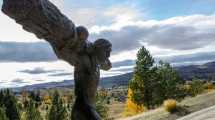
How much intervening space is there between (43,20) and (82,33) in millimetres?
1268

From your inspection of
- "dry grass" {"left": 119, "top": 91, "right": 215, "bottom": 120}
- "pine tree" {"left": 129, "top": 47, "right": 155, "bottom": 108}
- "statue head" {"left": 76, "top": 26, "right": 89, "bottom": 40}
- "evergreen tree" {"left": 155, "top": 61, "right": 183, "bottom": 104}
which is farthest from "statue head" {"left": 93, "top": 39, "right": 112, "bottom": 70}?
"evergreen tree" {"left": 155, "top": 61, "right": 183, "bottom": 104}

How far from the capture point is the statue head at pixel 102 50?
878 cm

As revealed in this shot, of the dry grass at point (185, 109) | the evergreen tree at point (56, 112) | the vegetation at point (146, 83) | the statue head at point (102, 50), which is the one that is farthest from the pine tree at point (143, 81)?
the statue head at point (102, 50)

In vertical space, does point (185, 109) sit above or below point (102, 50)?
below

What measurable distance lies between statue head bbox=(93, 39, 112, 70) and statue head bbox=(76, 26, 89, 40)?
0.33 metres

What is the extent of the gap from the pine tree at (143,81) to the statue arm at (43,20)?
209ft

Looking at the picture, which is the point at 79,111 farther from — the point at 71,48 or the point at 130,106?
the point at 130,106

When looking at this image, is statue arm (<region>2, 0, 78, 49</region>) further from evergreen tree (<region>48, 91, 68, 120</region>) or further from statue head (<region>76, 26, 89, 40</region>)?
evergreen tree (<region>48, 91, 68, 120</region>)

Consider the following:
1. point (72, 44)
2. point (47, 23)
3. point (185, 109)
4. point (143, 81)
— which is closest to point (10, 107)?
point (143, 81)

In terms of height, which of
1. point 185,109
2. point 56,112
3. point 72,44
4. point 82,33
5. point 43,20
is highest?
point 43,20

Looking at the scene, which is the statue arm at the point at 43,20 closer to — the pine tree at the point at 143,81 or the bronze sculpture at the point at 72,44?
the bronze sculpture at the point at 72,44

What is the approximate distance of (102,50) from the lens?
8.80 metres

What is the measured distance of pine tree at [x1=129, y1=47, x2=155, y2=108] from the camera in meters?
71.9

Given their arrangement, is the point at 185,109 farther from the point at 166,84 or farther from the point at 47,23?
the point at 166,84
